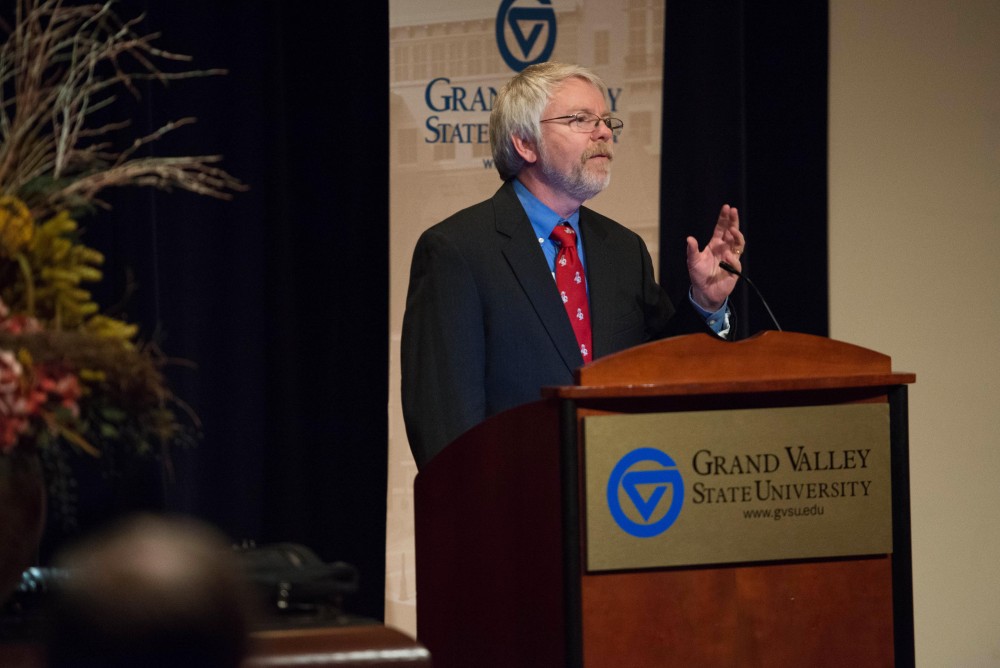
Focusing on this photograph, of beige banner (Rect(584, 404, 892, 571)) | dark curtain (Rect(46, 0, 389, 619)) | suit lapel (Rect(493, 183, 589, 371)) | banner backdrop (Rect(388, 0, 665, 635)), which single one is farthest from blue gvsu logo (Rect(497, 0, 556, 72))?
beige banner (Rect(584, 404, 892, 571))

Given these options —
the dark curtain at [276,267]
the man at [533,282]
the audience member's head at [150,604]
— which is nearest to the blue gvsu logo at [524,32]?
the dark curtain at [276,267]

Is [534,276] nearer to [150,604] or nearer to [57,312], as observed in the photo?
[57,312]

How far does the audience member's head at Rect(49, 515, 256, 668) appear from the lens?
0.95 meters

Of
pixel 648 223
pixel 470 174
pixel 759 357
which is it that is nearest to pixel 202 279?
pixel 470 174

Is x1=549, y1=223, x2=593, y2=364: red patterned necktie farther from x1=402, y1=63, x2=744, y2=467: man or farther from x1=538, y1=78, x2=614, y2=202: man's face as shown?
x1=538, y1=78, x2=614, y2=202: man's face

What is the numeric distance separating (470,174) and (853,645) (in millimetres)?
2161

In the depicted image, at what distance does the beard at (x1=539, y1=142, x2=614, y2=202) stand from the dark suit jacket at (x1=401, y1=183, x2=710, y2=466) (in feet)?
0.43

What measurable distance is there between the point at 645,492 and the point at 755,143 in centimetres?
254

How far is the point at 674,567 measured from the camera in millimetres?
2006

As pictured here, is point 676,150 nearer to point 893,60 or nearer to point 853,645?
point 893,60

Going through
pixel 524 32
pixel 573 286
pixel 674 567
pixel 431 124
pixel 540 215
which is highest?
pixel 524 32

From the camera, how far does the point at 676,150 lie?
13.6 ft

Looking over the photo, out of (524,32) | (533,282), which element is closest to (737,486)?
(533,282)

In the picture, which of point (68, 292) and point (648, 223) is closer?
point (68, 292)
